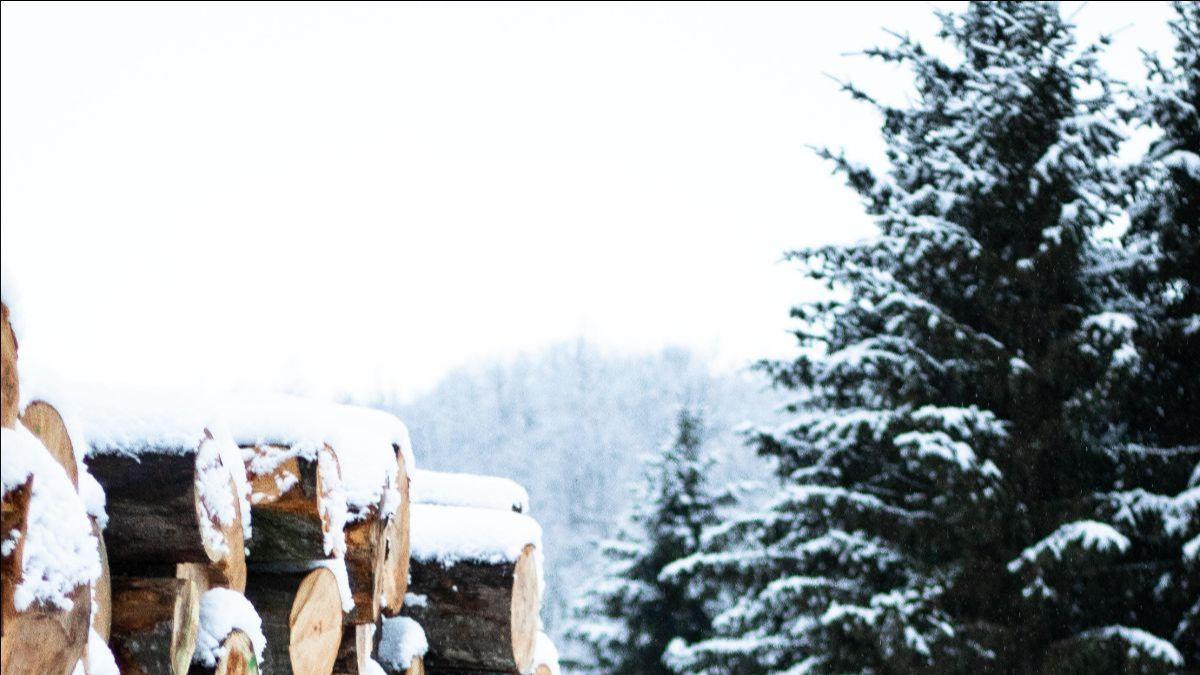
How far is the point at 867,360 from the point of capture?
8.95m

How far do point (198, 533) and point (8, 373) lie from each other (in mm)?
678

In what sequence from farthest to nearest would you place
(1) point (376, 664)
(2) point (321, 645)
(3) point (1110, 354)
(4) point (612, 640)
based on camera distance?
(4) point (612, 640), (3) point (1110, 354), (1) point (376, 664), (2) point (321, 645)

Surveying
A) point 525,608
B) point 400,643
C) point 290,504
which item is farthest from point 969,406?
point 290,504

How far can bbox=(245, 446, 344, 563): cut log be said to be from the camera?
7.92ft

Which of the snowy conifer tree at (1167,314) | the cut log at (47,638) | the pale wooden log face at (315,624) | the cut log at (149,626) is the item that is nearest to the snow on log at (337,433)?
the pale wooden log face at (315,624)

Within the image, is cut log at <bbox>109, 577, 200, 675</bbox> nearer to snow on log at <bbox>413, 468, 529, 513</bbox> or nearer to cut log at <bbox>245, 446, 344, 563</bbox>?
cut log at <bbox>245, 446, 344, 563</bbox>

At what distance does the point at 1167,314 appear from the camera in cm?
878

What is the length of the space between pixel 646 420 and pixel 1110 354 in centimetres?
6757

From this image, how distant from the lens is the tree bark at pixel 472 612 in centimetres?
348

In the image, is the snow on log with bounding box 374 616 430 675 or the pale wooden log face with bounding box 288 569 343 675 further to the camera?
the snow on log with bounding box 374 616 430 675

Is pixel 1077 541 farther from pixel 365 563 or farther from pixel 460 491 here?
pixel 365 563

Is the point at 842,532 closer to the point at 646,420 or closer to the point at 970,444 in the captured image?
the point at 970,444

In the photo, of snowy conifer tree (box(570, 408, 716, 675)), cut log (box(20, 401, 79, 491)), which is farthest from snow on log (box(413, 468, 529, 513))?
snowy conifer tree (box(570, 408, 716, 675))

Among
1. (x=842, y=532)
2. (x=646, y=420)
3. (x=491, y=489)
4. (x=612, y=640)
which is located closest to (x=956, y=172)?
(x=842, y=532)
